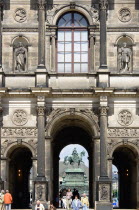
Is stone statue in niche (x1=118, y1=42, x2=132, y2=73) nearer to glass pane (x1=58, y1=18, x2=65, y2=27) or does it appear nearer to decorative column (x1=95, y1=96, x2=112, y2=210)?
decorative column (x1=95, y1=96, x2=112, y2=210)

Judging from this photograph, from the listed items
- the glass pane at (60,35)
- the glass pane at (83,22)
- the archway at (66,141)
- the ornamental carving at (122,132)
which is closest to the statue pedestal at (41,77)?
the glass pane at (60,35)

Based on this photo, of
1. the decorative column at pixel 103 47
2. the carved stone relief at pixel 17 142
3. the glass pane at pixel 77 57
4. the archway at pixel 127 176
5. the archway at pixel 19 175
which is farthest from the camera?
the archway at pixel 19 175

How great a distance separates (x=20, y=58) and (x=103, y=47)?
15.0 feet

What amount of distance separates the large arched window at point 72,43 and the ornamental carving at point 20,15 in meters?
1.99

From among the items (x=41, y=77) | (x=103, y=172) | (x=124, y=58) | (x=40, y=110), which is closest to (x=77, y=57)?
(x=124, y=58)

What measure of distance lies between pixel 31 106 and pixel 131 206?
8.53 meters

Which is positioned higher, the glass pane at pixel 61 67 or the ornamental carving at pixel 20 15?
the ornamental carving at pixel 20 15

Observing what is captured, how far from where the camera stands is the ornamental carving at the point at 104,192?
3419 centimetres

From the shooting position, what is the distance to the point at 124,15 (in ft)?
120

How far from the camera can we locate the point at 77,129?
138 ft

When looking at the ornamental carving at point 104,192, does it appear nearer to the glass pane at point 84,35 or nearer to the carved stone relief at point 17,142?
the carved stone relief at point 17,142

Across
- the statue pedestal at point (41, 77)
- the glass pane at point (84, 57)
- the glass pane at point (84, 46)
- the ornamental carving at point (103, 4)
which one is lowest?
the statue pedestal at point (41, 77)

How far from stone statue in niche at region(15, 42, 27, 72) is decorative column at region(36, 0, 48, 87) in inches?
39.6

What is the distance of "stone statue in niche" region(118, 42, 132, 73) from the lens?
36.0m
